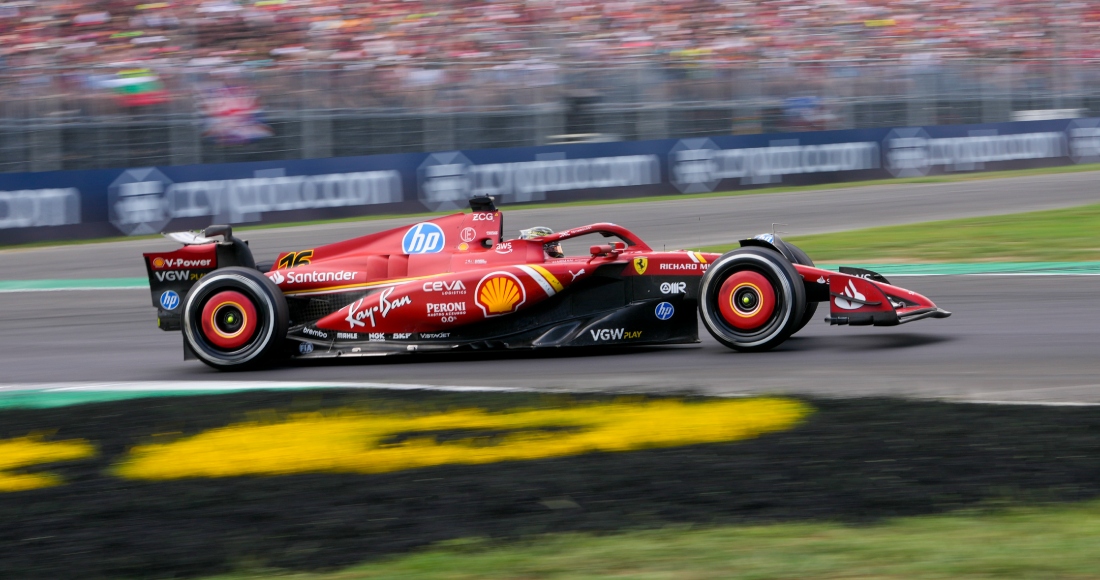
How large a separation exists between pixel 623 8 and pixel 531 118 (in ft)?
15.0

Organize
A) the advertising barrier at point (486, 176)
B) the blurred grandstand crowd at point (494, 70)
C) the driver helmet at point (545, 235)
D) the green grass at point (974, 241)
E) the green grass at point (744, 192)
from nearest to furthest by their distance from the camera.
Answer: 1. the driver helmet at point (545, 235)
2. the green grass at point (974, 241)
3. the advertising barrier at point (486, 176)
4. the green grass at point (744, 192)
5. the blurred grandstand crowd at point (494, 70)

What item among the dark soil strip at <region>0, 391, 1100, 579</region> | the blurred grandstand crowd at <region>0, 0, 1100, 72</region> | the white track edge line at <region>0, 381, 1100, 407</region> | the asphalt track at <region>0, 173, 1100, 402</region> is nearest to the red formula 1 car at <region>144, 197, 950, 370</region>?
the asphalt track at <region>0, 173, 1100, 402</region>

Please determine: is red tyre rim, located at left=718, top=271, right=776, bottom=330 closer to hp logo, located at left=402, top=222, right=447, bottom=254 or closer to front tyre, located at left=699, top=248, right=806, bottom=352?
front tyre, located at left=699, top=248, right=806, bottom=352

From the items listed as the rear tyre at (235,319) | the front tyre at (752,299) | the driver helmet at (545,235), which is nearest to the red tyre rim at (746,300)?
the front tyre at (752,299)

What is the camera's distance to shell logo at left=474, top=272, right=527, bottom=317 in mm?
7781

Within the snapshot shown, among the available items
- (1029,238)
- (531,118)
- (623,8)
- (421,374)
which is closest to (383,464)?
(421,374)

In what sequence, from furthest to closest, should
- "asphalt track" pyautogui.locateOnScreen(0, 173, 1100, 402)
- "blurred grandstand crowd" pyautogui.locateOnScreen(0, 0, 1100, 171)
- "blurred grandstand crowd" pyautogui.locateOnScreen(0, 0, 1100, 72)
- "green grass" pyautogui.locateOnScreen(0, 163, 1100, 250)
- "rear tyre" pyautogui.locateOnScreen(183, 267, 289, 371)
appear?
"blurred grandstand crowd" pyautogui.locateOnScreen(0, 0, 1100, 72) → "blurred grandstand crowd" pyautogui.locateOnScreen(0, 0, 1100, 171) → "green grass" pyautogui.locateOnScreen(0, 163, 1100, 250) → "rear tyre" pyautogui.locateOnScreen(183, 267, 289, 371) → "asphalt track" pyautogui.locateOnScreen(0, 173, 1100, 402)

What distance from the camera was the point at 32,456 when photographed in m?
6.02

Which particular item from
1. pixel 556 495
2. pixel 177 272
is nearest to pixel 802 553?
pixel 556 495

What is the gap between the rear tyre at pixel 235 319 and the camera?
8.00 meters

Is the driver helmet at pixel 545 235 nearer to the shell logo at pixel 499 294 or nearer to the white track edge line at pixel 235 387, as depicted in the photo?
the shell logo at pixel 499 294

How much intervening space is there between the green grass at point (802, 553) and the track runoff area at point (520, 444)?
13 centimetres

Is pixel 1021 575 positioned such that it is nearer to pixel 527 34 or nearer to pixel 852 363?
pixel 852 363

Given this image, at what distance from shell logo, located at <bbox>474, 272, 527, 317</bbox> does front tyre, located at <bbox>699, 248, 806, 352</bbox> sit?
1177 millimetres
